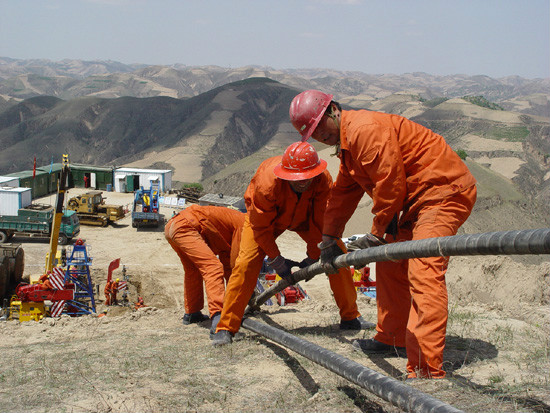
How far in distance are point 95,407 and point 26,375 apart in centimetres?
114

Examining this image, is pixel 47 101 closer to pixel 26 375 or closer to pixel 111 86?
pixel 111 86

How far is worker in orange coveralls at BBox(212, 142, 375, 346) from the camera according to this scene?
4.93 meters

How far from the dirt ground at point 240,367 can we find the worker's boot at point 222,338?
0.12 meters

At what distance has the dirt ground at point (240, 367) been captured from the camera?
3070mm

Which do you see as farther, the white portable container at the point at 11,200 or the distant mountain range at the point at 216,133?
the distant mountain range at the point at 216,133

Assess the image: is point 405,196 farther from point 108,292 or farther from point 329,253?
point 108,292

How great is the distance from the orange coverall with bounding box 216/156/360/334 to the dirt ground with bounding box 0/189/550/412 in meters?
0.36

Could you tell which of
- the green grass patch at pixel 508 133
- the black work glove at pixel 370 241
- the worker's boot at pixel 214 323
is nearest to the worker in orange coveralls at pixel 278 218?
the worker's boot at pixel 214 323

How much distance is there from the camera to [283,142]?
57.7m

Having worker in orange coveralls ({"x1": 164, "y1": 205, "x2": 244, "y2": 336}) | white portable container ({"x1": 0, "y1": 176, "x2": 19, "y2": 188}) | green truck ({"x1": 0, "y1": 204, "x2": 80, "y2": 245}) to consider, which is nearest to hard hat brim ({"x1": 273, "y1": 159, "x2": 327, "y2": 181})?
worker in orange coveralls ({"x1": 164, "y1": 205, "x2": 244, "y2": 336})

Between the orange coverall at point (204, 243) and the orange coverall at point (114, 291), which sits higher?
the orange coverall at point (204, 243)

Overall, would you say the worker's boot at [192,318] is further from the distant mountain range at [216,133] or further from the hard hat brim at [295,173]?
the distant mountain range at [216,133]

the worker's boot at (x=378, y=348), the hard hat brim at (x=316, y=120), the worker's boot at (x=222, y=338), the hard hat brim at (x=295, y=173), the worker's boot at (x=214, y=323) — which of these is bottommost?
the worker's boot at (x=214, y=323)

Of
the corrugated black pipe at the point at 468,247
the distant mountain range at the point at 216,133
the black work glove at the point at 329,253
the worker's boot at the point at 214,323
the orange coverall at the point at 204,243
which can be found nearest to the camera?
the corrugated black pipe at the point at 468,247
